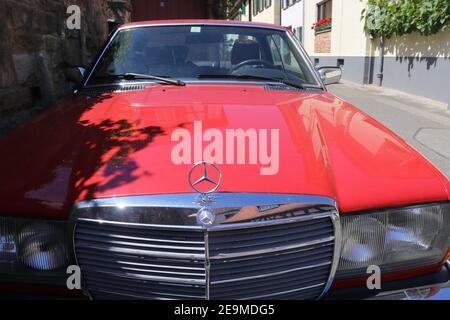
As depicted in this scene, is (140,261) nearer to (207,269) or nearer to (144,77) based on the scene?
(207,269)

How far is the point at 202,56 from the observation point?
3.07 m

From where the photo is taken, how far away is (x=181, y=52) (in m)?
3.06

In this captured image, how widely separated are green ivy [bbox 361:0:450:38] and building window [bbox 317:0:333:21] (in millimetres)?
4552

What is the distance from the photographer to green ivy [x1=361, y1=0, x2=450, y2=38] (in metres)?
9.14

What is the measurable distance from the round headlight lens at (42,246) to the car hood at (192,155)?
72 millimetres

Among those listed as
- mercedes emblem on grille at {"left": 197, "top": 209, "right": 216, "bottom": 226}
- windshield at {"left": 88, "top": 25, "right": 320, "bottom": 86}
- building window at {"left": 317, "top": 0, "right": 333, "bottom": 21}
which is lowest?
mercedes emblem on grille at {"left": 197, "top": 209, "right": 216, "bottom": 226}

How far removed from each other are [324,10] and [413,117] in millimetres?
12115

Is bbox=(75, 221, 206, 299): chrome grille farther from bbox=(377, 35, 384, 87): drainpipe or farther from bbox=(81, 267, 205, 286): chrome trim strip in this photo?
bbox=(377, 35, 384, 87): drainpipe

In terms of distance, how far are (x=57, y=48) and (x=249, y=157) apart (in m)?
4.73

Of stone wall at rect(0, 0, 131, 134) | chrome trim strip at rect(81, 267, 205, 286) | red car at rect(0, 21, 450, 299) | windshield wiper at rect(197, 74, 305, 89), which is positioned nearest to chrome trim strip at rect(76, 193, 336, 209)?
red car at rect(0, 21, 450, 299)

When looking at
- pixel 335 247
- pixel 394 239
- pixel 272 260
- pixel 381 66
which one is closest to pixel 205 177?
pixel 272 260

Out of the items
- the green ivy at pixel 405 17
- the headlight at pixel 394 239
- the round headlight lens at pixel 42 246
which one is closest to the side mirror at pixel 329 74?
the headlight at pixel 394 239

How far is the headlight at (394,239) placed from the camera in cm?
162
